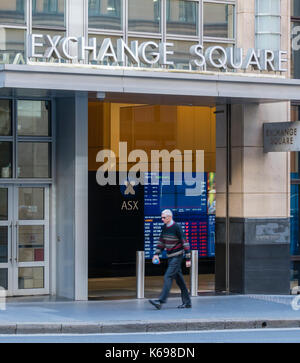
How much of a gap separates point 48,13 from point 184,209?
20.6 feet

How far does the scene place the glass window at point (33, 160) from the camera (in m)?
19.9

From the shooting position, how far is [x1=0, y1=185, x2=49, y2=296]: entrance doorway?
64.6 feet

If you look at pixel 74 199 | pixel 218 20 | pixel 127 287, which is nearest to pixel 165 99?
pixel 218 20

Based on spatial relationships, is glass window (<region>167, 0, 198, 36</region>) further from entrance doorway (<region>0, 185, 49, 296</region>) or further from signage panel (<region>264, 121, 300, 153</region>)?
entrance doorway (<region>0, 185, 49, 296</region>)

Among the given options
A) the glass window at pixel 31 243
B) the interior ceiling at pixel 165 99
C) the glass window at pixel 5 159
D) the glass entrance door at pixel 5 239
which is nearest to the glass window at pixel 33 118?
the glass window at pixel 5 159

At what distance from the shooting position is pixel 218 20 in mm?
20312

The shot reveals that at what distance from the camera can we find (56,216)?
2002cm

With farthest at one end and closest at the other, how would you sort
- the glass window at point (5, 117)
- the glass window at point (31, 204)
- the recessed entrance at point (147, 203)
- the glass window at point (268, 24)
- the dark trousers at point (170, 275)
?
the recessed entrance at point (147, 203) < the glass window at point (268, 24) < the glass window at point (31, 204) < the glass window at point (5, 117) < the dark trousers at point (170, 275)

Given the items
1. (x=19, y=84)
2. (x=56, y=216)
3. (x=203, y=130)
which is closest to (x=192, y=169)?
(x=203, y=130)

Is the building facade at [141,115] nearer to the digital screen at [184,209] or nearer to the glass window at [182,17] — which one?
the glass window at [182,17]

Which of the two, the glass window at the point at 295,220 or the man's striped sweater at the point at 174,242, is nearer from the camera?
the man's striped sweater at the point at 174,242

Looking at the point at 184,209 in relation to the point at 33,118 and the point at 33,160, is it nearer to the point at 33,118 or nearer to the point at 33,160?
the point at 33,160

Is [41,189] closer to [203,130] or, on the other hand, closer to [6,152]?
[6,152]

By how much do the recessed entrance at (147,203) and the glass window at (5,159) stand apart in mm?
2438
